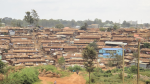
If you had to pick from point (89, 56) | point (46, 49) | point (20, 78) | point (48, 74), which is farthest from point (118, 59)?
point (20, 78)

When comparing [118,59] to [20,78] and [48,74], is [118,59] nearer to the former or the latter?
[48,74]

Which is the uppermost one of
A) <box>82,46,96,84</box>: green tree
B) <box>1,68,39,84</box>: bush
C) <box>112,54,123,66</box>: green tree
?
<box>82,46,96,84</box>: green tree

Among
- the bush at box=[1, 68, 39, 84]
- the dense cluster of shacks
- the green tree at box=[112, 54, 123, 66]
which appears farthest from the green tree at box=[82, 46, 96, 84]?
the green tree at box=[112, 54, 123, 66]

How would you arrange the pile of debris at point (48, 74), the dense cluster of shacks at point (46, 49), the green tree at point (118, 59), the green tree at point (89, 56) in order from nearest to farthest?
1. the green tree at point (89, 56)
2. the pile of debris at point (48, 74)
3. the green tree at point (118, 59)
4. the dense cluster of shacks at point (46, 49)

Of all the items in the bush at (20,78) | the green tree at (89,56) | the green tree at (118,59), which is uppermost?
the green tree at (89,56)

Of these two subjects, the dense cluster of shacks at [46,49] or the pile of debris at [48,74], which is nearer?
the pile of debris at [48,74]

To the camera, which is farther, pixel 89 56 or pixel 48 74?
pixel 48 74

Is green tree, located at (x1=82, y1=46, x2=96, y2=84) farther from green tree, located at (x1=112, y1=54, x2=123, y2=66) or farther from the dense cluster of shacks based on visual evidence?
green tree, located at (x1=112, y1=54, x2=123, y2=66)

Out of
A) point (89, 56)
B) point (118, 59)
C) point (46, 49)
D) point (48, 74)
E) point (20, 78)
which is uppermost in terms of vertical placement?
point (89, 56)

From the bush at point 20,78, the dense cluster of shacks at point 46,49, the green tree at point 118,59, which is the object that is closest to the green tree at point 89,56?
the bush at point 20,78

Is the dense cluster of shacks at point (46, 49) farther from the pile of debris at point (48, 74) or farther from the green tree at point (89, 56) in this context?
the green tree at point (89, 56)

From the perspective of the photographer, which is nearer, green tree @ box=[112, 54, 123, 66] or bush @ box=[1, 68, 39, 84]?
bush @ box=[1, 68, 39, 84]

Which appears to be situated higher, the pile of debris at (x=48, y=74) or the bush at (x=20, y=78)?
the bush at (x=20, y=78)

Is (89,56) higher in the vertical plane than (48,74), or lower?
higher
